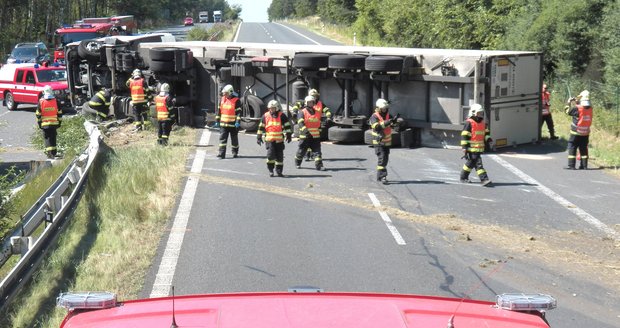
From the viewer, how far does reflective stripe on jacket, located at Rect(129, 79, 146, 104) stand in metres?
22.3

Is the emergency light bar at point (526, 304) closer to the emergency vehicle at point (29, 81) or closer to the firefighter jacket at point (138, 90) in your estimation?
the firefighter jacket at point (138, 90)

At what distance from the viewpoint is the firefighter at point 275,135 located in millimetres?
16625

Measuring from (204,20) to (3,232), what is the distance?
5189 inches

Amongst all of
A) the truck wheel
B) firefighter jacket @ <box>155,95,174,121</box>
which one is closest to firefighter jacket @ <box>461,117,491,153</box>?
firefighter jacket @ <box>155,95,174,121</box>

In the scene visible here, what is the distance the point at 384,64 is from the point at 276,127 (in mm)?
4294

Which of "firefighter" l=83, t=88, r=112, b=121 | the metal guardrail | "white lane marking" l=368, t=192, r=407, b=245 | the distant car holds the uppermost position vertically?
the distant car

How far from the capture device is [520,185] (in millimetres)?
15867

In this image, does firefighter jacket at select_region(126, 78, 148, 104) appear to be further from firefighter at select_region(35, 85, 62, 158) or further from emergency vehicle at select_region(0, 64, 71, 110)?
emergency vehicle at select_region(0, 64, 71, 110)

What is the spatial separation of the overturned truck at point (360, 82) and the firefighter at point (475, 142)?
129 inches

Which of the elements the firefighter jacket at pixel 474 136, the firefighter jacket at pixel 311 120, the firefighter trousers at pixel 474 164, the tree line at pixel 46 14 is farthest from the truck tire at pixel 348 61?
the tree line at pixel 46 14

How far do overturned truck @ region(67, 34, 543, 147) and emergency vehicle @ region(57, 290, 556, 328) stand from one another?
635 inches

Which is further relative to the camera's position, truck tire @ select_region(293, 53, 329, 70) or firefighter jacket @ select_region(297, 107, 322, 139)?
truck tire @ select_region(293, 53, 329, 70)

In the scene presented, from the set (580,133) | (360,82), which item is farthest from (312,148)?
(580,133)

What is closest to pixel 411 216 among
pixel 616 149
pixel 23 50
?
pixel 616 149
